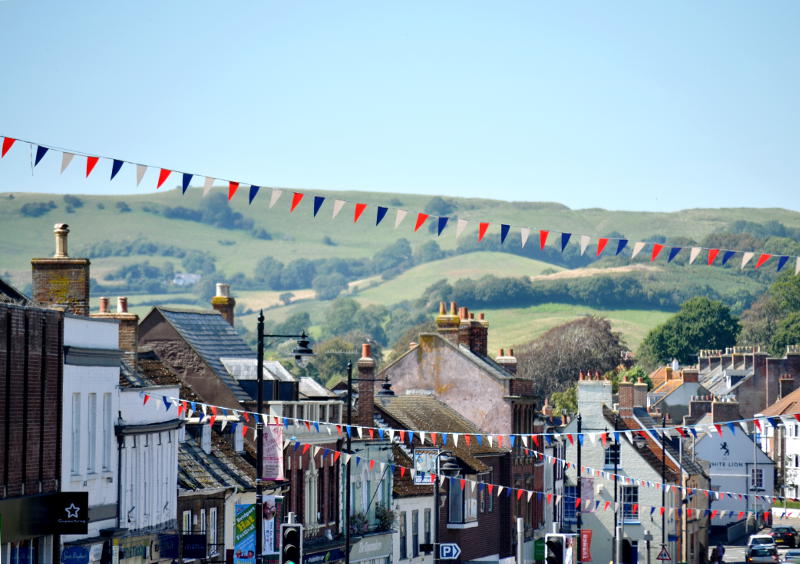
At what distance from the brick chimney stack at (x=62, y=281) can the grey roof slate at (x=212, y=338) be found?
40.2 feet

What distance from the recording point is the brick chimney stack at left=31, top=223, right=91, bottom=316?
1444 inches

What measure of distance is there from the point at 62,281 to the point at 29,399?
5.61m

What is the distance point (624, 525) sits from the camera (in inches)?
3369

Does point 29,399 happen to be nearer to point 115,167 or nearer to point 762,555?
point 115,167

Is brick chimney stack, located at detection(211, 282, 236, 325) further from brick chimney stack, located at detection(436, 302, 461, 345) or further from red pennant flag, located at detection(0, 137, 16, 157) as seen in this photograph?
red pennant flag, located at detection(0, 137, 16, 157)

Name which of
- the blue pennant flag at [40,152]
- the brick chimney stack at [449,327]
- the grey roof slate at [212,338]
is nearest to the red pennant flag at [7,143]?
the blue pennant flag at [40,152]

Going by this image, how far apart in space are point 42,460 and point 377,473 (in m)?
26.4

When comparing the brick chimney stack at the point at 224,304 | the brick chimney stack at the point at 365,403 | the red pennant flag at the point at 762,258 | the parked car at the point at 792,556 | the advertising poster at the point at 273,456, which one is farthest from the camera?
the parked car at the point at 792,556

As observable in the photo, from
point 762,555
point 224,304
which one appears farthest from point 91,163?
point 762,555

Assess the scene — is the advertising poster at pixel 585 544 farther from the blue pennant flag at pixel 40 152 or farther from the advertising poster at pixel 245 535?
the blue pennant flag at pixel 40 152

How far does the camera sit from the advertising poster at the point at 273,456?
1710 inches

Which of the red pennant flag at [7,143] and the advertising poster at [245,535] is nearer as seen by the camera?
the red pennant flag at [7,143]

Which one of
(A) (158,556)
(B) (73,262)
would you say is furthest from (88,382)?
(A) (158,556)

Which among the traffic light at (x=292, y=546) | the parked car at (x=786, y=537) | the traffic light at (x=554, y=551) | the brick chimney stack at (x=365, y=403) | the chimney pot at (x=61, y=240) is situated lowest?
the parked car at (x=786, y=537)
